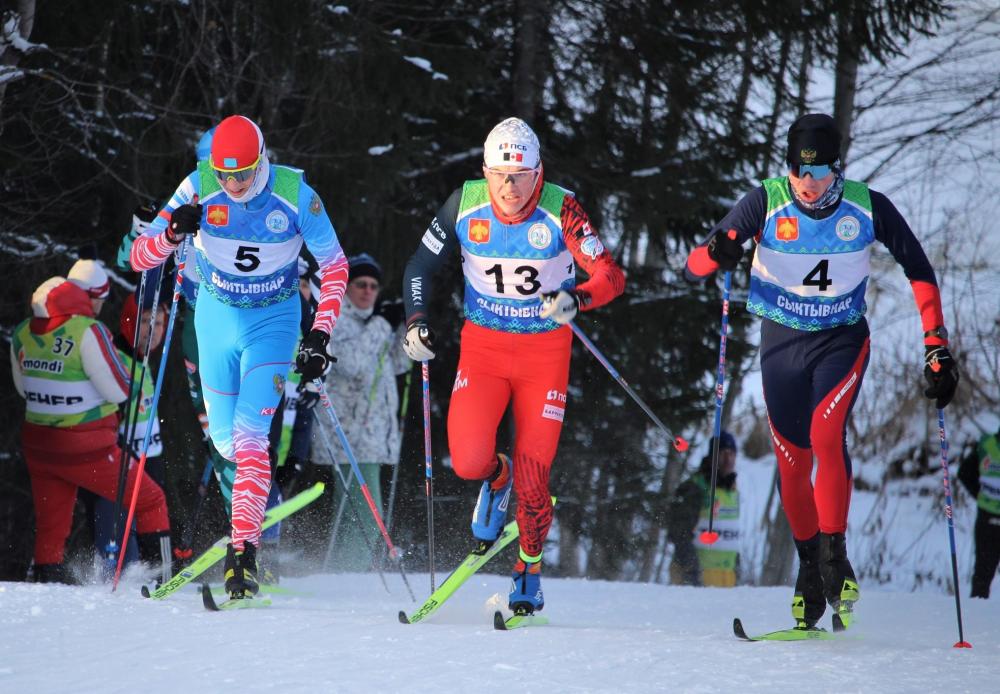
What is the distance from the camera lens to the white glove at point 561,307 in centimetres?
500

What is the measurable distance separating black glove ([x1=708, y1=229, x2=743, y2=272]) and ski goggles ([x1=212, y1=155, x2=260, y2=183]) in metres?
2.05

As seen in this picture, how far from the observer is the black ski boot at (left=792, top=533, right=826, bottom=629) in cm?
516

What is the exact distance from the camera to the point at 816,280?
17.3 ft

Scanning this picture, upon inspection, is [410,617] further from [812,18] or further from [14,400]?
[812,18]

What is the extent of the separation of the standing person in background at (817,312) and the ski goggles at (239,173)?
1.99 meters

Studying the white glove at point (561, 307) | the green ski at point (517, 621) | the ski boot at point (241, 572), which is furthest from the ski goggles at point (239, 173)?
the green ski at point (517, 621)

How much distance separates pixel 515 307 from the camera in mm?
5449

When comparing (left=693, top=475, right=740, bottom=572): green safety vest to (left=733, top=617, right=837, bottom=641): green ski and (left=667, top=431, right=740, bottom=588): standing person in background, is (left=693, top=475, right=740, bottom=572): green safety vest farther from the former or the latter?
(left=733, top=617, right=837, bottom=641): green ski

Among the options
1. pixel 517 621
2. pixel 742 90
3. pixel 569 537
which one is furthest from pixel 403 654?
pixel 742 90

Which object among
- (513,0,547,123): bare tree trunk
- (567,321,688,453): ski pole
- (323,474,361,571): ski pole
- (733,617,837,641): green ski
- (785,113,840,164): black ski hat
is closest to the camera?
(733,617,837,641): green ski

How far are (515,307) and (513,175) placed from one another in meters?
0.59

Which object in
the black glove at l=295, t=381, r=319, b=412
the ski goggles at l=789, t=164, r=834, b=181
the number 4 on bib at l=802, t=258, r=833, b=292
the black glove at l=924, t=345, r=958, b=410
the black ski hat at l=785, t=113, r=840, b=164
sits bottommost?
the black glove at l=295, t=381, r=319, b=412

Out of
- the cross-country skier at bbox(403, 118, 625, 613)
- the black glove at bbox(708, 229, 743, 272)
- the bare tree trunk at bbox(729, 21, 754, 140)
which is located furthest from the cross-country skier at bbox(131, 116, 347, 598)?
the bare tree trunk at bbox(729, 21, 754, 140)

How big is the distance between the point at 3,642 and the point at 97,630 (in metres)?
0.34
